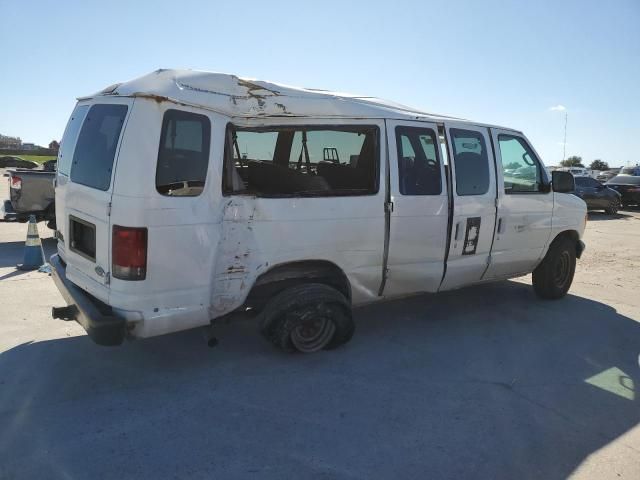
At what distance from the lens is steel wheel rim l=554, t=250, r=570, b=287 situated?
6.26m

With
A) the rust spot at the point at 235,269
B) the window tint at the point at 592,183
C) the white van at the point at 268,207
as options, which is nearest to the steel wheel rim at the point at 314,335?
the white van at the point at 268,207

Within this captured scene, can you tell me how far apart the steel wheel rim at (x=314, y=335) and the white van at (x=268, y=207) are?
15 mm

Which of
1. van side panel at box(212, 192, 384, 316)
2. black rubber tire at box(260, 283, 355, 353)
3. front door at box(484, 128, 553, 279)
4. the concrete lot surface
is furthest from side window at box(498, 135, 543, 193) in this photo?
black rubber tire at box(260, 283, 355, 353)

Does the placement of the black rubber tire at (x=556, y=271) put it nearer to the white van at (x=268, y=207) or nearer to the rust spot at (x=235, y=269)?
the white van at (x=268, y=207)

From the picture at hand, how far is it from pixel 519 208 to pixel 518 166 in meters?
0.49

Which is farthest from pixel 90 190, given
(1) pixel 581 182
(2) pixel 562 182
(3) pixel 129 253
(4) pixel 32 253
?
(1) pixel 581 182

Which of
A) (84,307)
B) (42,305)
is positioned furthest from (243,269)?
(42,305)

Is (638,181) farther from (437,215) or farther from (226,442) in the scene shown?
(226,442)

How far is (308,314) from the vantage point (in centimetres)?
410

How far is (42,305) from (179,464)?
3.45 meters

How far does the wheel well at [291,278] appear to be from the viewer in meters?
3.99

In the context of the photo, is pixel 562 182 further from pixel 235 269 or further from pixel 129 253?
pixel 129 253

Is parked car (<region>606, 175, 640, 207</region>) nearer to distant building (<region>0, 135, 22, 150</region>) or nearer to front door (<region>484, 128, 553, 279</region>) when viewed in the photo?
front door (<region>484, 128, 553, 279</region>)

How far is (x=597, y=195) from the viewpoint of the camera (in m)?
17.5
